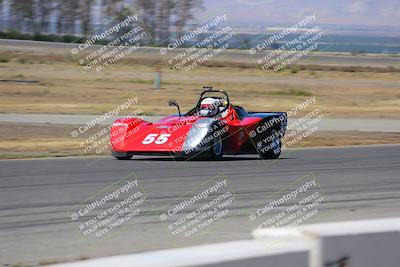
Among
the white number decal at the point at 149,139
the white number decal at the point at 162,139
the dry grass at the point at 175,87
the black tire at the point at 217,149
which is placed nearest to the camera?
the white number decal at the point at 162,139

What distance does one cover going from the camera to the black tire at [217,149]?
1583 cm

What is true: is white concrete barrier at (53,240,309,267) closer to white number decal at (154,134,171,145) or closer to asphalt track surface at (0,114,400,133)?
white number decal at (154,134,171,145)

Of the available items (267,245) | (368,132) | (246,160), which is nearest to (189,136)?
(246,160)

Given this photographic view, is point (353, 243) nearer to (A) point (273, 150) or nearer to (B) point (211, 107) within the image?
(B) point (211, 107)

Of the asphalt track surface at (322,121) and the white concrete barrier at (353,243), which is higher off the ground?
the white concrete barrier at (353,243)

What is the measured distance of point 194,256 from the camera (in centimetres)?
439

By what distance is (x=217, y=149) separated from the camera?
16.0m

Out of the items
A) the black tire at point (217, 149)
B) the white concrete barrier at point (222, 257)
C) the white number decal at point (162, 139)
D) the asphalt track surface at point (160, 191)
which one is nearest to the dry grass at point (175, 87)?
the black tire at point (217, 149)

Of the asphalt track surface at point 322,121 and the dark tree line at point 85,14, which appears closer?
the asphalt track surface at point 322,121

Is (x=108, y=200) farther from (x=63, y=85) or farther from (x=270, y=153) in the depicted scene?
(x=63, y=85)

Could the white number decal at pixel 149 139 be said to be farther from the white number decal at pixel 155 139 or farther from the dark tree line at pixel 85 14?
the dark tree line at pixel 85 14

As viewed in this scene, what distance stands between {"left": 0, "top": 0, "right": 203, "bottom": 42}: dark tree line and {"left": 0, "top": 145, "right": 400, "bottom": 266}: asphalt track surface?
77.3 metres

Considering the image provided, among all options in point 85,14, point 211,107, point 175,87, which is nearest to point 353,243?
point 211,107

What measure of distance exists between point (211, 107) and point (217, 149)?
0.78m
